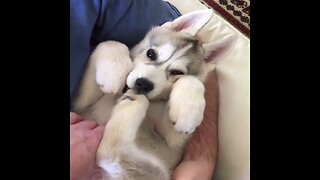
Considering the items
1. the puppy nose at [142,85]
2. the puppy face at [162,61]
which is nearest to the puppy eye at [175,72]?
the puppy face at [162,61]

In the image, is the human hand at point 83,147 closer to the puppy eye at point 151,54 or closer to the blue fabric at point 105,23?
the blue fabric at point 105,23

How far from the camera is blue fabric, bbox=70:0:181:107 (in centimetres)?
125

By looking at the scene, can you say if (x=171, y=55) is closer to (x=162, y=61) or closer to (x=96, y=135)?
(x=162, y=61)

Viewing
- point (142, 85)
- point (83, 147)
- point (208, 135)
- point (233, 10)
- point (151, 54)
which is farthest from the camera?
point (233, 10)

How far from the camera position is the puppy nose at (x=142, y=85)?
128 centimetres

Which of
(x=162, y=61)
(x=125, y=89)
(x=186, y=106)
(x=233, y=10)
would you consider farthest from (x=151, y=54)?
(x=233, y=10)

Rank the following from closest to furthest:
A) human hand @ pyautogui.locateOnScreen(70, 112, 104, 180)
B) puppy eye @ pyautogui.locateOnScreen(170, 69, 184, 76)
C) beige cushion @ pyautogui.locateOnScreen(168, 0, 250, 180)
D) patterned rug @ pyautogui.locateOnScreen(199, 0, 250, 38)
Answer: human hand @ pyautogui.locateOnScreen(70, 112, 104, 180)
puppy eye @ pyautogui.locateOnScreen(170, 69, 184, 76)
beige cushion @ pyautogui.locateOnScreen(168, 0, 250, 180)
patterned rug @ pyautogui.locateOnScreen(199, 0, 250, 38)

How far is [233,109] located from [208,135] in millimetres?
147

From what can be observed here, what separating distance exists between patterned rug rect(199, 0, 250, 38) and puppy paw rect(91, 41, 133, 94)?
0.68 meters

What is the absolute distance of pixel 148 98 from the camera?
1.32 meters

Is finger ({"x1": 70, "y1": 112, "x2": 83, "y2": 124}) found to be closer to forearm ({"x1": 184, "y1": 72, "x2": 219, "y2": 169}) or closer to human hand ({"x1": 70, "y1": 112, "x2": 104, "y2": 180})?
human hand ({"x1": 70, "y1": 112, "x2": 104, "y2": 180})

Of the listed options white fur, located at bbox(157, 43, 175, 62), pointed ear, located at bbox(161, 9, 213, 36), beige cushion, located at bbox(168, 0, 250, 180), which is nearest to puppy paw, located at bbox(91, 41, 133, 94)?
white fur, located at bbox(157, 43, 175, 62)

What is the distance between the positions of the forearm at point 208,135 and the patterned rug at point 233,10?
353mm
